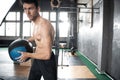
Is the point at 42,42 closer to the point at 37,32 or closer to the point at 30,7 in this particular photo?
the point at 37,32

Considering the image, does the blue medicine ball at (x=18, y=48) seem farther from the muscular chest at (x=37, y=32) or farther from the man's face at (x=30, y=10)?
the man's face at (x=30, y=10)

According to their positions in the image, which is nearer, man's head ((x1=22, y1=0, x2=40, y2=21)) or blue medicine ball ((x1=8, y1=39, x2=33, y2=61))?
man's head ((x1=22, y1=0, x2=40, y2=21))

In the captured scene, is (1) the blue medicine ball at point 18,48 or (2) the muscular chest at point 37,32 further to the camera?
(1) the blue medicine ball at point 18,48

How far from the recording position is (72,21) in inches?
602

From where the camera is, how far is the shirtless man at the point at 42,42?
2.28m

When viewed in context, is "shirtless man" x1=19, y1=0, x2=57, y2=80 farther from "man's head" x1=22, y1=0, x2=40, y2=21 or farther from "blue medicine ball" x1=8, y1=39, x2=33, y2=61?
"blue medicine ball" x1=8, y1=39, x2=33, y2=61

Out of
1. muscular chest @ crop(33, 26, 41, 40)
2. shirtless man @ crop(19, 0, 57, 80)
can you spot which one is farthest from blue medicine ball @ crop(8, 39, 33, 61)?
muscular chest @ crop(33, 26, 41, 40)

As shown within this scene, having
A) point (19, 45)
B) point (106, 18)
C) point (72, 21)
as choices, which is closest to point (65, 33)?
point (72, 21)

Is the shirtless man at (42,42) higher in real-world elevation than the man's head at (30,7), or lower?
lower

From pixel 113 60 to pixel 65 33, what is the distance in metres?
11.1

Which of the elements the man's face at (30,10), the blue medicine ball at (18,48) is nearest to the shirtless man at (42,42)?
the man's face at (30,10)

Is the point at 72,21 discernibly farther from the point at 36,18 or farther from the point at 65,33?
the point at 36,18

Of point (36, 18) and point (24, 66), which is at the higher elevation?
point (36, 18)

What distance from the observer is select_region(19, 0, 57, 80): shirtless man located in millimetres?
2283
